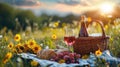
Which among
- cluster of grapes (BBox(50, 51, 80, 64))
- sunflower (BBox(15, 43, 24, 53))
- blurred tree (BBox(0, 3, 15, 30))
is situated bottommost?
cluster of grapes (BBox(50, 51, 80, 64))

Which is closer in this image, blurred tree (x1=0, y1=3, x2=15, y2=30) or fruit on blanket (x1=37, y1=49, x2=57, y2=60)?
fruit on blanket (x1=37, y1=49, x2=57, y2=60)

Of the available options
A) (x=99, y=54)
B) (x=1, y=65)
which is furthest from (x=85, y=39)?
(x=1, y=65)

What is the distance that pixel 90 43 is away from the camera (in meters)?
6.70

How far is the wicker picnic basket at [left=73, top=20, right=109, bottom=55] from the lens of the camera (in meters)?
6.67

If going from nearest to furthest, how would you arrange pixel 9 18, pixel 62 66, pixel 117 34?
1. pixel 62 66
2. pixel 117 34
3. pixel 9 18

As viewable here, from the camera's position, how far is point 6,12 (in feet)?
91.3

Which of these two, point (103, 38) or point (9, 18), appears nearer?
point (103, 38)

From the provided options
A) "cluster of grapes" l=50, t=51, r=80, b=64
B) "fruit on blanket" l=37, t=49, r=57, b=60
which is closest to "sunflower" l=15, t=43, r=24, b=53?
"fruit on blanket" l=37, t=49, r=57, b=60

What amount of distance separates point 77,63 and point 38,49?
988mm

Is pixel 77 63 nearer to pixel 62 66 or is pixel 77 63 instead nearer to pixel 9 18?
pixel 62 66

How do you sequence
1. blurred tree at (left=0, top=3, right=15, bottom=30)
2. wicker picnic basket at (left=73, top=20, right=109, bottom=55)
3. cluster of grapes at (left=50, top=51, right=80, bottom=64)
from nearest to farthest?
cluster of grapes at (left=50, top=51, right=80, bottom=64)
wicker picnic basket at (left=73, top=20, right=109, bottom=55)
blurred tree at (left=0, top=3, right=15, bottom=30)

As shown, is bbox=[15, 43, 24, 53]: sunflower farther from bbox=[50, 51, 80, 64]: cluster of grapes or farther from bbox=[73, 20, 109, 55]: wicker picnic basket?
bbox=[73, 20, 109, 55]: wicker picnic basket

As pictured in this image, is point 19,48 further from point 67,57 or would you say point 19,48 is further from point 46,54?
point 67,57

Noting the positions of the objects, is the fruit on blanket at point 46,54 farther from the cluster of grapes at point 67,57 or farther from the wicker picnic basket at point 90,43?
the wicker picnic basket at point 90,43
